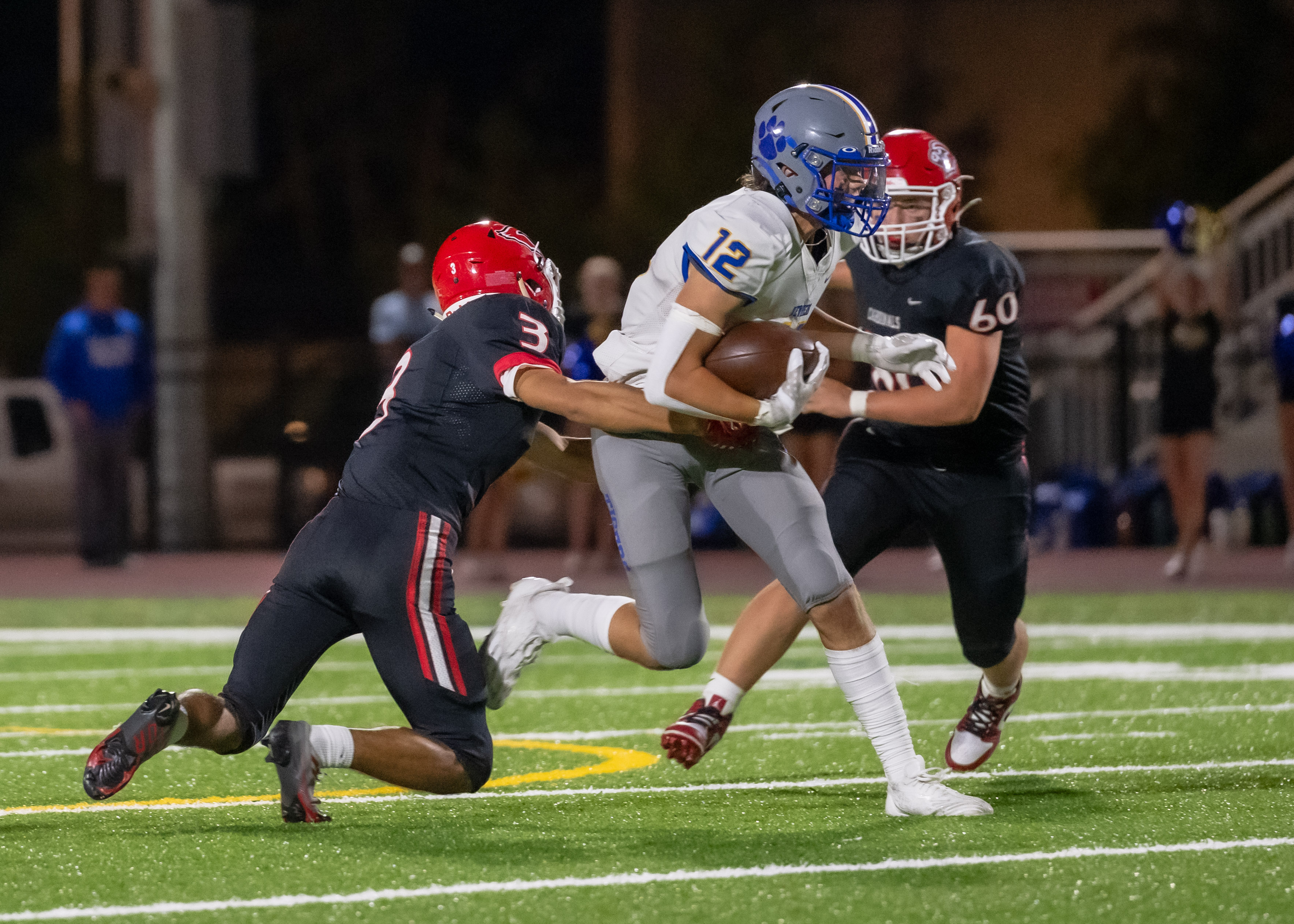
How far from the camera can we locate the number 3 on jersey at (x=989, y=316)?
5.59 metres

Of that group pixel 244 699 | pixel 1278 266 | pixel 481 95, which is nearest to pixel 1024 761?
pixel 244 699

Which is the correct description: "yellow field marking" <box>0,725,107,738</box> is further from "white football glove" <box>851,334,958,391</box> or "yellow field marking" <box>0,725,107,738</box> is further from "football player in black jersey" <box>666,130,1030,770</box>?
"white football glove" <box>851,334,958,391</box>

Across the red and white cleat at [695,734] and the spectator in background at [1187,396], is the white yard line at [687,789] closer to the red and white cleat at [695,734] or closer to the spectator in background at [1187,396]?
the red and white cleat at [695,734]

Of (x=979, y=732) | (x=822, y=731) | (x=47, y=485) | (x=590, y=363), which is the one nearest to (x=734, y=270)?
(x=979, y=732)

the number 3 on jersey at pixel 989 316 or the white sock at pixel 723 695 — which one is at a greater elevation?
the number 3 on jersey at pixel 989 316

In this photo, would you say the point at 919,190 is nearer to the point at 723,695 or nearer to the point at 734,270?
the point at 734,270

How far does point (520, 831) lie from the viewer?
487cm

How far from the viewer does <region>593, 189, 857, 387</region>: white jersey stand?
4.84 metres

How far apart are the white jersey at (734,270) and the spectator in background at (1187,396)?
22.2 feet

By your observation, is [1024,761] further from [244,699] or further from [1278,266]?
[1278,266]

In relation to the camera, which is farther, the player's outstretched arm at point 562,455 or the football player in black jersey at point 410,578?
the player's outstretched arm at point 562,455

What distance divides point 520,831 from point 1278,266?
13315 millimetres

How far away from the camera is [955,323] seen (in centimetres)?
562

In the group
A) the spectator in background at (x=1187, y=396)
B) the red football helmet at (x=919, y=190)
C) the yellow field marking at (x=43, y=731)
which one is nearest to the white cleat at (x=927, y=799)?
the red football helmet at (x=919, y=190)
